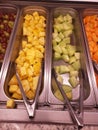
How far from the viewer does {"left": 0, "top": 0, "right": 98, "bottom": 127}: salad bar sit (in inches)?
49.4

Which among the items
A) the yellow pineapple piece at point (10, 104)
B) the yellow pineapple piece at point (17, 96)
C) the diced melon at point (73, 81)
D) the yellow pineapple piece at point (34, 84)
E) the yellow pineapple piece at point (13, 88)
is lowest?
the yellow pineapple piece at point (10, 104)

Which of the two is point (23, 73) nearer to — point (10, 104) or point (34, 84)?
point (34, 84)

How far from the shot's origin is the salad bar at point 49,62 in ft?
4.12

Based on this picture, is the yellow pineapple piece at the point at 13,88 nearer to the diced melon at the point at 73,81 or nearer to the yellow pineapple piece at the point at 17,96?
the yellow pineapple piece at the point at 17,96

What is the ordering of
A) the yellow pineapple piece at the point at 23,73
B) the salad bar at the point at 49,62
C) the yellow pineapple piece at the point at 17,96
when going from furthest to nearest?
the yellow pineapple piece at the point at 23,73
the yellow pineapple piece at the point at 17,96
the salad bar at the point at 49,62

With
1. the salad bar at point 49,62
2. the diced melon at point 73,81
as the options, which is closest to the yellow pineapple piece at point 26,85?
the salad bar at point 49,62

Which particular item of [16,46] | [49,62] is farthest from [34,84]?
[16,46]

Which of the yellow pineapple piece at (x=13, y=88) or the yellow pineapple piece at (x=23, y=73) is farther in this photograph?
the yellow pineapple piece at (x=23, y=73)

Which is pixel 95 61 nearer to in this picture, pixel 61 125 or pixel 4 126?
pixel 61 125

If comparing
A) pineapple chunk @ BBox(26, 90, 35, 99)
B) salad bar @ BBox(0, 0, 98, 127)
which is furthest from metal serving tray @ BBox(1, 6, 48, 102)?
pineapple chunk @ BBox(26, 90, 35, 99)

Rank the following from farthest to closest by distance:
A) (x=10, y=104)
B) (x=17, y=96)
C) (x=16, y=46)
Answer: (x=16, y=46) → (x=17, y=96) → (x=10, y=104)

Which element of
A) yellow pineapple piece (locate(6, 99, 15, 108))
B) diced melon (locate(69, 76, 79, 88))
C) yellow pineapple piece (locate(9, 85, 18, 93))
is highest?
diced melon (locate(69, 76, 79, 88))

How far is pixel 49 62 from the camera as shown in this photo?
1.58m

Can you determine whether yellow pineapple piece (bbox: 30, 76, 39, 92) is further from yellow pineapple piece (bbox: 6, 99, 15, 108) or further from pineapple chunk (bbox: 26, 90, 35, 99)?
yellow pineapple piece (bbox: 6, 99, 15, 108)
